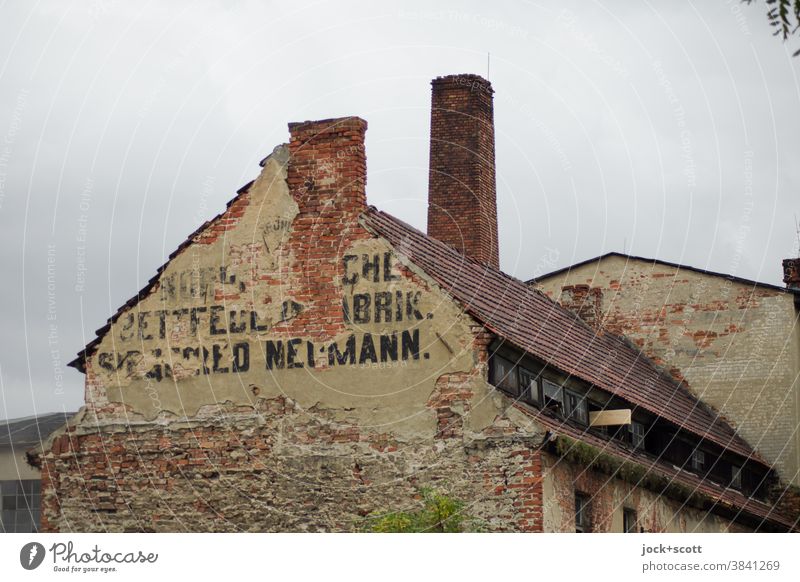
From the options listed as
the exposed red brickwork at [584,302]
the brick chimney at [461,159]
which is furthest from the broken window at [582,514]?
the brick chimney at [461,159]

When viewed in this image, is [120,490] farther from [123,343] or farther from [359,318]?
[359,318]

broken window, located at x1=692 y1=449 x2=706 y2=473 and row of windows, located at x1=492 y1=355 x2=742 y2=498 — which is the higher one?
row of windows, located at x1=492 y1=355 x2=742 y2=498

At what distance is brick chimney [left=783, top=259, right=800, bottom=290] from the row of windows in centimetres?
569

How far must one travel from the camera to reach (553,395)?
915 inches

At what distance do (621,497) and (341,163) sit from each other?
6.89 metres

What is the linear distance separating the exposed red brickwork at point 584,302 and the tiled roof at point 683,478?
476 centimetres

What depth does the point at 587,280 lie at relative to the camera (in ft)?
109

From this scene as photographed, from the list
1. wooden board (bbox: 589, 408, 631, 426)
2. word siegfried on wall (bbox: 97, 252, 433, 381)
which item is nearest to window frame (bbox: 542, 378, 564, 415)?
wooden board (bbox: 589, 408, 631, 426)

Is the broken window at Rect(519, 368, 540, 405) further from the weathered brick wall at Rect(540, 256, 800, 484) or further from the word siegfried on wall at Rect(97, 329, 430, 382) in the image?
the weathered brick wall at Rect(540, 256, 800, 484)

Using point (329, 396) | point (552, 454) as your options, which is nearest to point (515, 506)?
point (552, 454)

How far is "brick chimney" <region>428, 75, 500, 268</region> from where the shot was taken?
33156 millimetres

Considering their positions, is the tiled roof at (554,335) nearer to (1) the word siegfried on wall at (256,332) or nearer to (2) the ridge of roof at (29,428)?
(1) the word siegfried on wall at (256,332)

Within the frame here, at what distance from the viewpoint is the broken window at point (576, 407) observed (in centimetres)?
2367

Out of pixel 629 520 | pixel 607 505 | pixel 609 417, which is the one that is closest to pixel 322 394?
pixel 607 505
